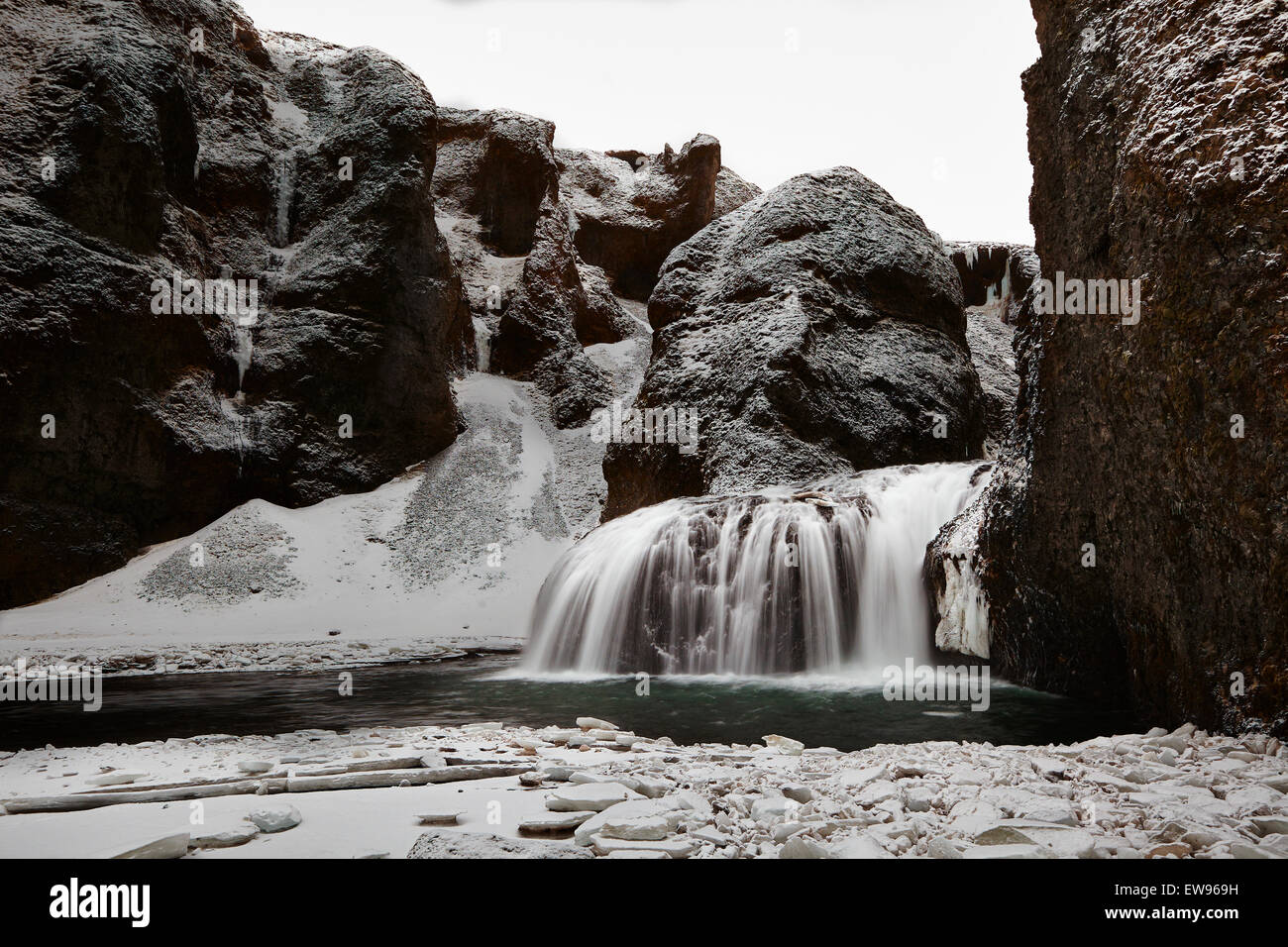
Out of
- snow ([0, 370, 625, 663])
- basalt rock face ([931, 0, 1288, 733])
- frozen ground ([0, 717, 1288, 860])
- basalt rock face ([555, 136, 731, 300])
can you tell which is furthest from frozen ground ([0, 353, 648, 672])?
basalt rock face ([555, 136, 731, 300])

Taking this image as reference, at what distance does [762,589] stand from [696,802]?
8.29 m

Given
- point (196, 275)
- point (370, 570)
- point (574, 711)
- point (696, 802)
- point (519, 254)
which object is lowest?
point (574, 711)

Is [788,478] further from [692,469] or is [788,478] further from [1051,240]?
[1051,240]

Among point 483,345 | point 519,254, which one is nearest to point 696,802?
point 483,345

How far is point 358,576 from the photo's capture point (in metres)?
21.0

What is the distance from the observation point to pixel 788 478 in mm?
17703

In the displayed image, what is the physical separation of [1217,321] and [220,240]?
27806mm

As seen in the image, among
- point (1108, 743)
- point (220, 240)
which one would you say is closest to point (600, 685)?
point (1108, 743)

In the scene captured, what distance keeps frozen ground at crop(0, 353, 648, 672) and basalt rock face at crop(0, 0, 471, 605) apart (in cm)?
126

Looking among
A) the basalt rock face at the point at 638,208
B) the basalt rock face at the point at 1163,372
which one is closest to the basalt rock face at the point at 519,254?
the basalt rock face at the point at 638,208

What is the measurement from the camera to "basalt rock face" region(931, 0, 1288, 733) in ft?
15.0

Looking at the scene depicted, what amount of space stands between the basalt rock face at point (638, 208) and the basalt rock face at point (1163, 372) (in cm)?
3908

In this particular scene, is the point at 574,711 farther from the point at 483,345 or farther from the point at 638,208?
the point at 638,208

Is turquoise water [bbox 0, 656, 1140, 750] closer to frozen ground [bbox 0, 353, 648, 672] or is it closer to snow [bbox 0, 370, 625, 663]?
frozen ground [bbox 0, 353, 648, 672]
